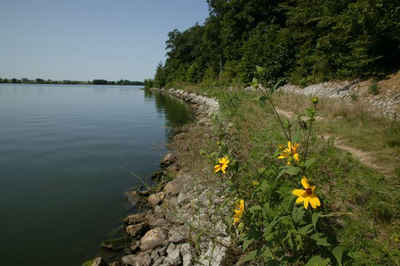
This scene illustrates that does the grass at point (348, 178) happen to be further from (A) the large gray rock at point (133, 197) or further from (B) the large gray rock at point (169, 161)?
(A) the large gray rock at point (133, 197)

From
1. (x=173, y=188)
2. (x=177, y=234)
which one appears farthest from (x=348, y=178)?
(x=173, y=188)

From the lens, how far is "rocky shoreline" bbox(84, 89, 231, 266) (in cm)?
269

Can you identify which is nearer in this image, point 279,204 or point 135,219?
point 279,204

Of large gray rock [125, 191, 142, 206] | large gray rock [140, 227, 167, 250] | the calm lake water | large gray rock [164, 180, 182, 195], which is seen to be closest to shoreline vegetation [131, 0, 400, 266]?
large gray rock [140, 227, 167, 250]

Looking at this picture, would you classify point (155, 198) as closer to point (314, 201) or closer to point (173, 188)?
point (173, 188)

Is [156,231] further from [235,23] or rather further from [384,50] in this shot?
[235,23]

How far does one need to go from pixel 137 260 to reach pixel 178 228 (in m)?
0.71

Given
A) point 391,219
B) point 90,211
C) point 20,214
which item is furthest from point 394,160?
point 20,214

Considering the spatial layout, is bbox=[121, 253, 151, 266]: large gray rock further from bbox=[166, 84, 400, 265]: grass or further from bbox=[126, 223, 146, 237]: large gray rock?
bbox=[166, 84, 400, 265]: grass

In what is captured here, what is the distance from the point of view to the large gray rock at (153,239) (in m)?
3.31

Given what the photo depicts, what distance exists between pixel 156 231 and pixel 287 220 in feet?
8.57

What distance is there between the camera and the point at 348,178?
279 centimetres

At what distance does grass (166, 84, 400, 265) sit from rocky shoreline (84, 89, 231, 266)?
339 mm

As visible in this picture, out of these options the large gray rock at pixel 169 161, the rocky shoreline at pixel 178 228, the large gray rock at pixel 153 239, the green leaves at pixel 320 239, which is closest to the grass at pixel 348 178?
the green leaves at pixel 320 239
